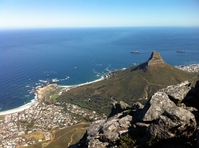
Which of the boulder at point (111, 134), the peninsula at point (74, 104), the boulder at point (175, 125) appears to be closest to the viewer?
the boulder at point (175, 125)

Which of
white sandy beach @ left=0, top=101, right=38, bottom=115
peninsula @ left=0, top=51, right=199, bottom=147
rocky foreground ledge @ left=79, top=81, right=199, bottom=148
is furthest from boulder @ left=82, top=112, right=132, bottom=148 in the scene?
white sandy beach @ left=0, top=101, right=38, bottom=115

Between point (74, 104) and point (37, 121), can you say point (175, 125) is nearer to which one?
point (37, 121)

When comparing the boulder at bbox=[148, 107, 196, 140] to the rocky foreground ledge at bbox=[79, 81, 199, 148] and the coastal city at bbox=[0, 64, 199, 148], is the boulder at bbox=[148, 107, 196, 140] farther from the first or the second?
the coastal city at bbox=[0, 64, 199, 148]

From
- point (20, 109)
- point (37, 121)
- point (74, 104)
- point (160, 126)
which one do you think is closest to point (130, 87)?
point (74, 104)

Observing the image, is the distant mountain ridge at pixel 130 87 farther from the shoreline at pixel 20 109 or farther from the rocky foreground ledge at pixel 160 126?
the rocky foreground ledge at pixel 160 126

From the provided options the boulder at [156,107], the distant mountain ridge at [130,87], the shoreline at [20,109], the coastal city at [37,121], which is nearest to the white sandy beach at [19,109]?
the shoreline at [20,109]

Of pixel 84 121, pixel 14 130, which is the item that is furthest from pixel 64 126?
pixel 14 130
